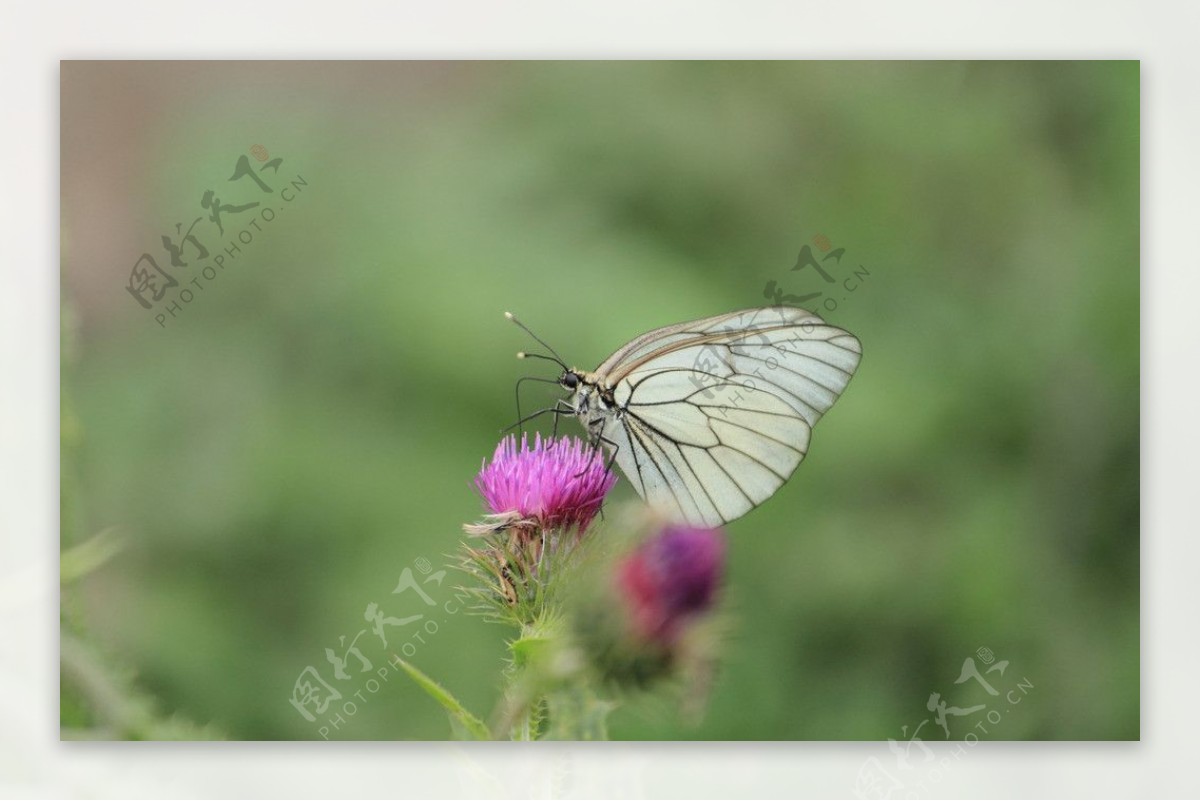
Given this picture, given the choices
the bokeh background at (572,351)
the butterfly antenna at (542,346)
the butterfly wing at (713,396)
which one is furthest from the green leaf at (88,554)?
the butterfly wing at (713,396)

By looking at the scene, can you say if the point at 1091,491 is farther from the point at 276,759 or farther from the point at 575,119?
the point at 276,759

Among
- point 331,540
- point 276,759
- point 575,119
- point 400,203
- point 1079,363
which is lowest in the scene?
point 276,759

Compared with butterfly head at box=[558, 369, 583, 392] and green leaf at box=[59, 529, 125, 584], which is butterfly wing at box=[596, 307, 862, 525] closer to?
butterfly head at box=[558, 369, 583, 392]

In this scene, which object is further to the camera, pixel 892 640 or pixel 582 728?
pixel 892 640

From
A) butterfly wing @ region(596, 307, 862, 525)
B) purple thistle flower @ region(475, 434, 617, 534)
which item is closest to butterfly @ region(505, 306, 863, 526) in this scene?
butterfly wing @ region(596, 307, 862, 525)

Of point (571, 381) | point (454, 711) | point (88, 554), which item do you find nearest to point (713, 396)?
point (571, 381)

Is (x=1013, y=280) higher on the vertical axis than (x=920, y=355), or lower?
higher

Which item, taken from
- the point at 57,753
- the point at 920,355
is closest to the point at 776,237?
the point at 920,355
